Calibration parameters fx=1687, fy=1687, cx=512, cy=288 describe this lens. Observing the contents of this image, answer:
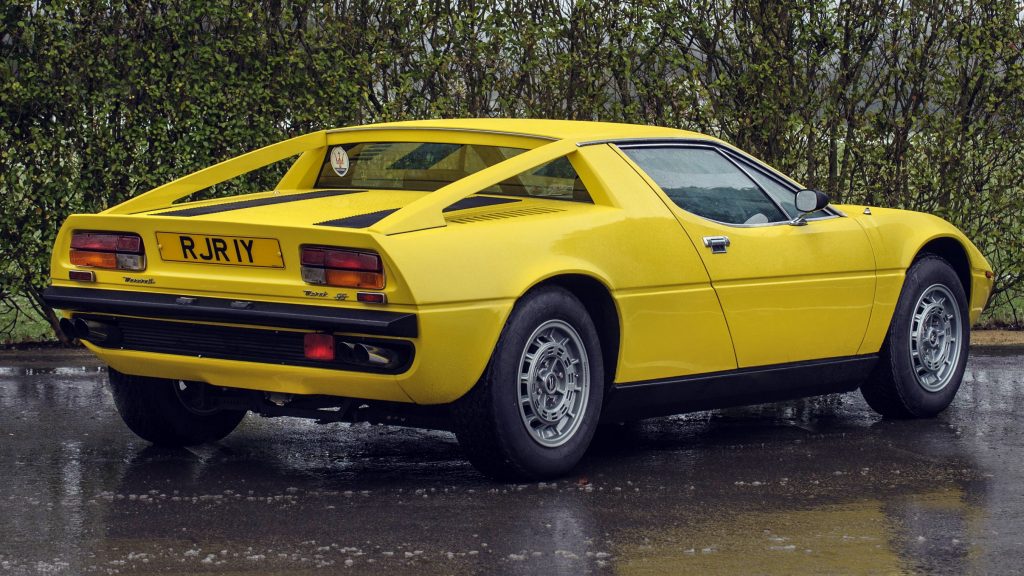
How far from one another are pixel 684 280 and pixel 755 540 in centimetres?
172

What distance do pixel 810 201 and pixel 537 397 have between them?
1.86 metres

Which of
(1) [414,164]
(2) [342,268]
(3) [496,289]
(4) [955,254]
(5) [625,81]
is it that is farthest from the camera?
(5) [625,81]

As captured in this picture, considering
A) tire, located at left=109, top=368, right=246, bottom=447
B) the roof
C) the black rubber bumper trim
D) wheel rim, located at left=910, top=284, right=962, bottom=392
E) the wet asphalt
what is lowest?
the wet asphalt

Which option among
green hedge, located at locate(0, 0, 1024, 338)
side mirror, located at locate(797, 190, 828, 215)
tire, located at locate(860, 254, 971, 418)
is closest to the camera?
side mirror, located at locate(797, 190, 828, 215)

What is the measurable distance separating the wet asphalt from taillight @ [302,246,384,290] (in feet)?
2.71

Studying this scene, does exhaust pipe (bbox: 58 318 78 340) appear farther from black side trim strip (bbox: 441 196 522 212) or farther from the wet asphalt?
black side trim strip (bbox: 441 196 522 212)

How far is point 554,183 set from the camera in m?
7.20

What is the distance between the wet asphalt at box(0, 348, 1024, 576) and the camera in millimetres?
5395

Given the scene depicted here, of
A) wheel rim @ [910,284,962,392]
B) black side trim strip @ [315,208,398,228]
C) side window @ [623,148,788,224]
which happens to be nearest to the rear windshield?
side window @ [623,148,788,224]

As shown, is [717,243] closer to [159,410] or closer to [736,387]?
[736,387]

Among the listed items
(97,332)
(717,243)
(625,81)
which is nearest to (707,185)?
(717,243)

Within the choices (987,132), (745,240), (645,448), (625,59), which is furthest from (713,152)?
(987,132)

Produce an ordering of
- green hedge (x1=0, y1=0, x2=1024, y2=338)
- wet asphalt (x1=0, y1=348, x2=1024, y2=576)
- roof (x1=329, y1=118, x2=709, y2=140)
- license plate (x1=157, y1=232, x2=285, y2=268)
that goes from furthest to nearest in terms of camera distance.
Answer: green hedge (x1=0, y1=0, x2=1024, y2=338)
roof (x1=329, y1=118, x2=709, y2=140)
license plate (x1=157, y1=232, x2=285, y2=268)
wet asphalt (x1=0, y1=348, x2=1024, y2=576)

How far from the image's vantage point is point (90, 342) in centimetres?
686
